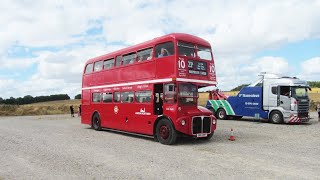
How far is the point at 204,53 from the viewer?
14266 millimetres

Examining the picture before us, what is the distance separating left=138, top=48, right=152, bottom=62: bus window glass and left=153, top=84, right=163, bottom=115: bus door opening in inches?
53.7

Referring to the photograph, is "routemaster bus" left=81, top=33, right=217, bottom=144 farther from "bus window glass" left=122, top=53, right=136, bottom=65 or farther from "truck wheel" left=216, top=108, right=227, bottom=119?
"truck wheel" left=216, top=108, right=227, bottom=119

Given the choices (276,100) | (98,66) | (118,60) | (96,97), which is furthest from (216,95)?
(118,60)

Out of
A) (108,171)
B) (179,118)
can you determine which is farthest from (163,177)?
(179,118)

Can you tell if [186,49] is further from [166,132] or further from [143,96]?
[166,132]

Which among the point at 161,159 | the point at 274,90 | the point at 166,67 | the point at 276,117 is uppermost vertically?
the point at 166,67

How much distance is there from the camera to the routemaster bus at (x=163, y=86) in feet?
42.5

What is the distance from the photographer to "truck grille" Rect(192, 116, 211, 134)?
43.0ft

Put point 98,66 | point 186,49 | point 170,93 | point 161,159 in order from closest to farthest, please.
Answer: point 161,159 < point 170,93 < point 186,49 < point 98,66

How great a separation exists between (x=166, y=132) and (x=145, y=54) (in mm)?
3702

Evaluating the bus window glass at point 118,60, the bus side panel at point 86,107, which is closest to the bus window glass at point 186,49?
the bus window glass at point 118,60

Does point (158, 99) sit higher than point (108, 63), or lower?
lower

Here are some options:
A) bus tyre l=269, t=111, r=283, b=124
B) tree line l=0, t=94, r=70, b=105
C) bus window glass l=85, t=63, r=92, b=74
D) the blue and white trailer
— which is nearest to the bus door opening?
bus window glass l=85, t=63, r=92, b=74

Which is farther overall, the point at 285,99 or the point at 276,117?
the point at 276,117
